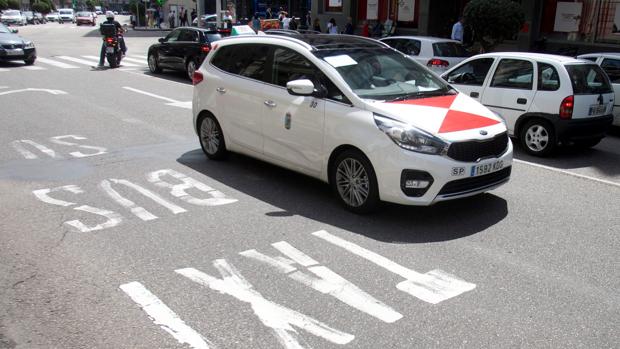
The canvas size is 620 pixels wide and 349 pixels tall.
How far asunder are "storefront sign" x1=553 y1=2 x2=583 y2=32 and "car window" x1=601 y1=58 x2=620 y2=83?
9.92 metres

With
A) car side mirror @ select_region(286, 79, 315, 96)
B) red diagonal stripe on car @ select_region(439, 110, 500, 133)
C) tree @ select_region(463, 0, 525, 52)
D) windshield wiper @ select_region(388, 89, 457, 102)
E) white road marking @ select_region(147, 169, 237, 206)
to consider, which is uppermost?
tree @ select_region(463, 0, 525, 52)

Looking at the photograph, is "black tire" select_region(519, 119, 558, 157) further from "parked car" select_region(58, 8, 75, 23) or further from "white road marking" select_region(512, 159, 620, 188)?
"parked car" select_region(58, 8, 75, 23)

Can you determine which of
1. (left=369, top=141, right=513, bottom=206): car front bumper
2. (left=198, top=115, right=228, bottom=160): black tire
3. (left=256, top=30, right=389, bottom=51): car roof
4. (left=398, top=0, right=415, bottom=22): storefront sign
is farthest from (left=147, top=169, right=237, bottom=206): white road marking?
(left=398, top=0, right=415, bottom=22): storefront sign

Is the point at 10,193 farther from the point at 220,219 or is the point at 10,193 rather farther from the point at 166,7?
the point at 166,7

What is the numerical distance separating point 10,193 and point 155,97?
7784mm

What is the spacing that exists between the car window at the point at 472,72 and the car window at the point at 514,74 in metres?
0.24

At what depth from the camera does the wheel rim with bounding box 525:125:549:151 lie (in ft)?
30.3

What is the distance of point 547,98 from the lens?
9094 mm

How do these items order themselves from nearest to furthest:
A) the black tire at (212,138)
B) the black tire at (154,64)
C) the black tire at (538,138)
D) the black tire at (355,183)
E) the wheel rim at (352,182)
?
1. the black tire at (355,183)
2. the wheel rim at (352,182)
3. the black tire at (212,138)
4. the black tire at (538,138)
5. the black tire at (154,64)

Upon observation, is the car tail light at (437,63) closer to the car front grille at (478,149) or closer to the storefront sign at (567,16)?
the car front grille at (478,149)

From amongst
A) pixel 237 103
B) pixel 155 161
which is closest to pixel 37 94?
pixel 155 161

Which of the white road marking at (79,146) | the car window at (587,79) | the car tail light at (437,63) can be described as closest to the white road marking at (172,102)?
the white road marking at (79,146)

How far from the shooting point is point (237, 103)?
297 inches

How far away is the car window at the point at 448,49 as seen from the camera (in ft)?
47.8
